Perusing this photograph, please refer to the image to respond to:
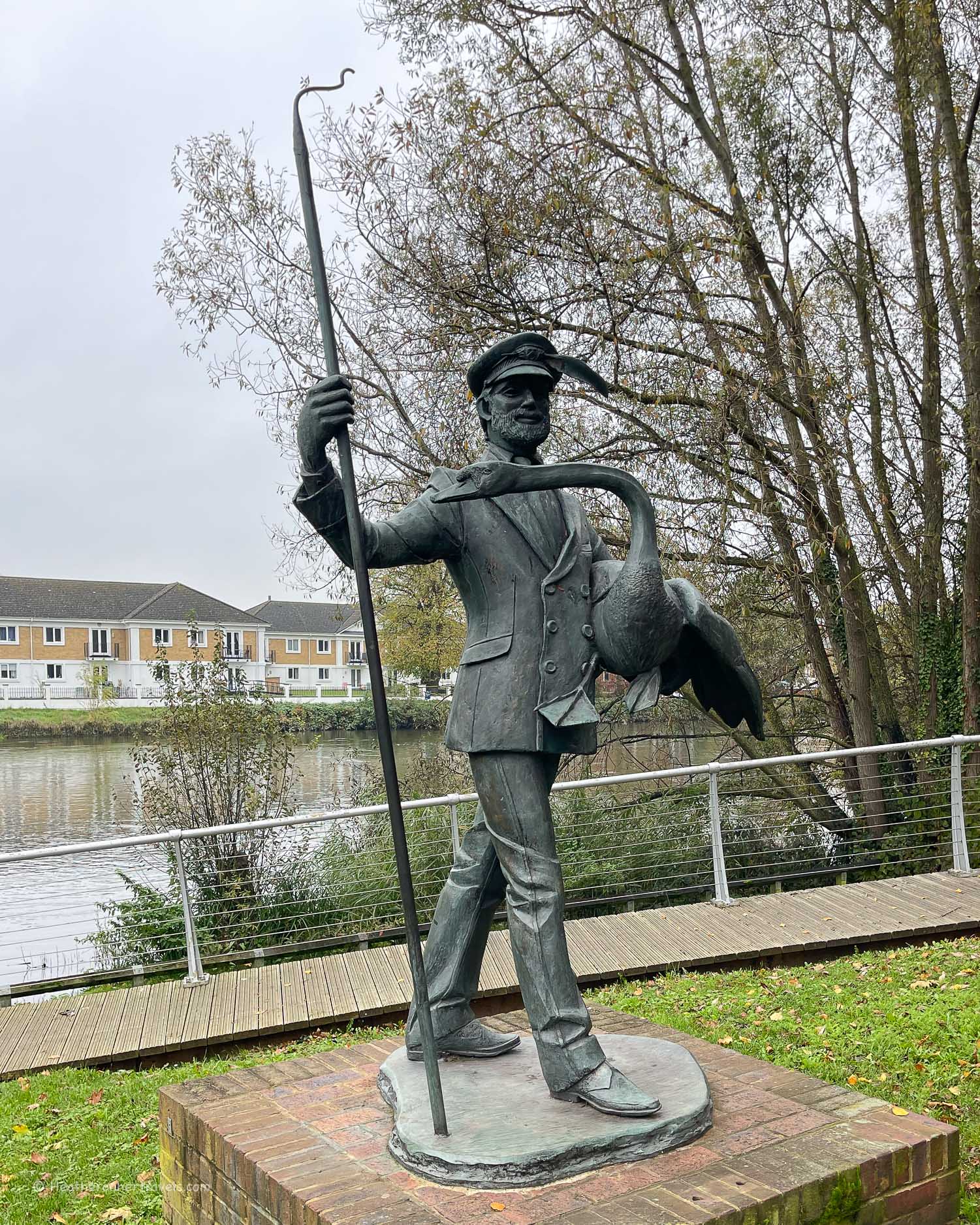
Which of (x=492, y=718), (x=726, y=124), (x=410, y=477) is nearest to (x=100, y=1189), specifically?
(x=492, y=718)

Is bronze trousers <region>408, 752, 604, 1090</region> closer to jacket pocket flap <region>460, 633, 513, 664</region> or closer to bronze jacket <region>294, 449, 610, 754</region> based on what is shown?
bronze jacket <region>294, 449, 610, 754</region>

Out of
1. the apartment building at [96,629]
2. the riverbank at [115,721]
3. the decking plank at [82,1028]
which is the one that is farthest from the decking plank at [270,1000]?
the apartment building at [96,629]

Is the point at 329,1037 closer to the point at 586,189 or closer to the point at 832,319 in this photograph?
the point at 586,189

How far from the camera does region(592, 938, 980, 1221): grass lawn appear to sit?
4855mm

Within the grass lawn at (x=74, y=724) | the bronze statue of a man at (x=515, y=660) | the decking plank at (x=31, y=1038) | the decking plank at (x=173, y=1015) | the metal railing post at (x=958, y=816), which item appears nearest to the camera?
the bronze statue of a man at (x=515, y=660)

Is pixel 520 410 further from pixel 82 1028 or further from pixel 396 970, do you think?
pixel 82 1028

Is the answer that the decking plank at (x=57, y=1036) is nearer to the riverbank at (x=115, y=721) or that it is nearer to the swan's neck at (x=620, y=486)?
the swan's neck at (x=620, y=486)

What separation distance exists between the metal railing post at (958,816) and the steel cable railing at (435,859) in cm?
2

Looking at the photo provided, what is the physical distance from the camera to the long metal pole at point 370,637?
11.1ft

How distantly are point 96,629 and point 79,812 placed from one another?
27222mm

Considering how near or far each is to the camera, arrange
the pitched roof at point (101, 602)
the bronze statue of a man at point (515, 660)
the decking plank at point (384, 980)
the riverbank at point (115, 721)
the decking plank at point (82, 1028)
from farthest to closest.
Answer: the pitched roof at point (101, 602) → the riverbank at point (115, 721) → the decking plank at point (384, 980) → the decking plank at point (82, 1028) → the bronze statue of a man at point (515, 660)

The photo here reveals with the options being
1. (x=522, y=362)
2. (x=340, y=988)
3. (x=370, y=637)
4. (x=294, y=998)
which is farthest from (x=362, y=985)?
(x=522, y=362)

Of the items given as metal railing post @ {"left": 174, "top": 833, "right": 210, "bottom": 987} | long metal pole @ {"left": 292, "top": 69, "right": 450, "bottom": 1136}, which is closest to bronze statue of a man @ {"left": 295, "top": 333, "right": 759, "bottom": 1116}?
long metal pole @ {"left": 292, "top": 69, "right": 450, "bottom": 1136}

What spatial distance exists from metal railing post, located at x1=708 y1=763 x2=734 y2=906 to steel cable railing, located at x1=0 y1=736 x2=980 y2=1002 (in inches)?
0.7
